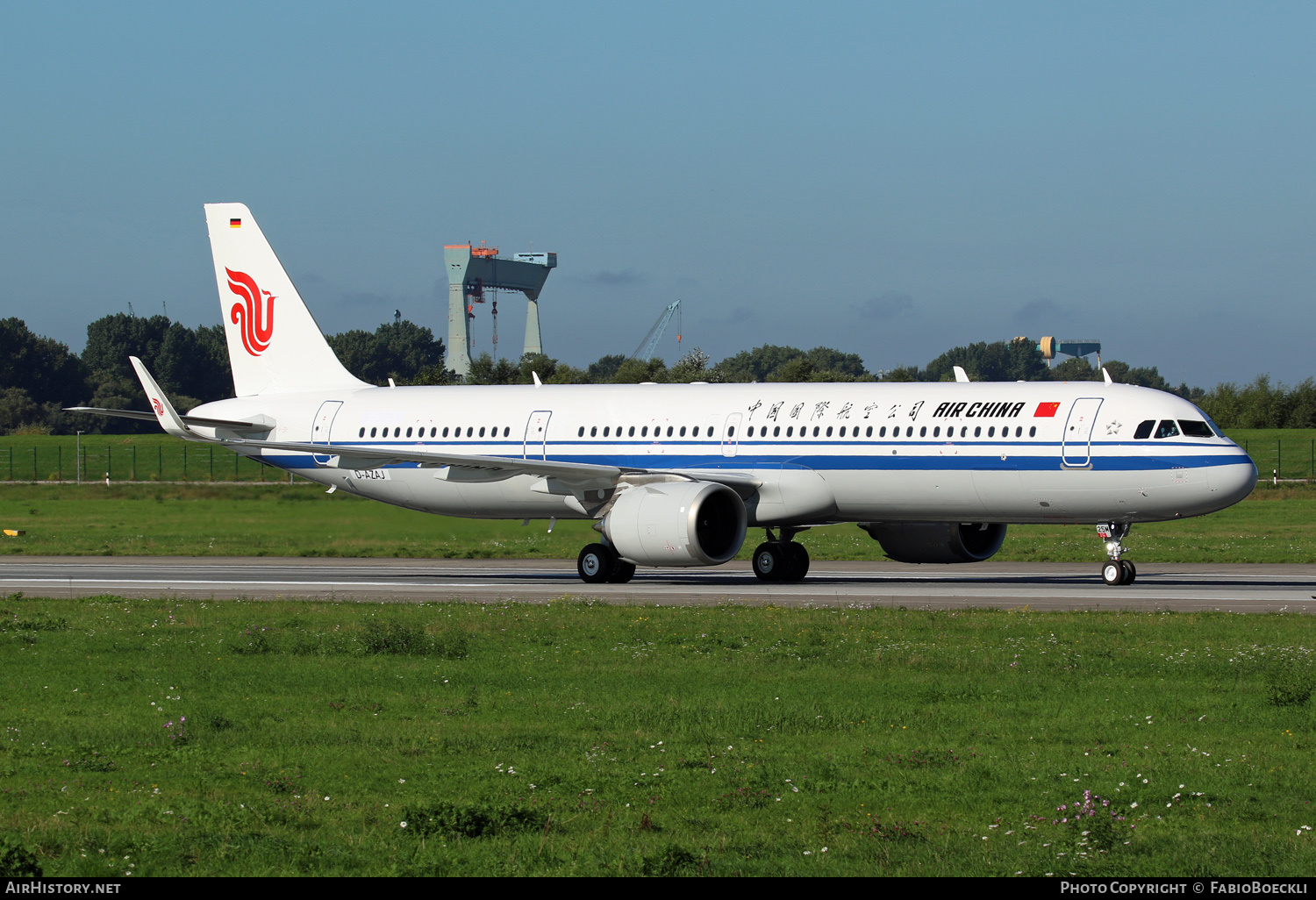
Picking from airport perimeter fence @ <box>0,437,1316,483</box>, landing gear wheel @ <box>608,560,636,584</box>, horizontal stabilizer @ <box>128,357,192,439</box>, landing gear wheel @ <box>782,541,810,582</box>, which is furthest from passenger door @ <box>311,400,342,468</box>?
airport perimeter fence @ <box>0,437,1316,483</box>

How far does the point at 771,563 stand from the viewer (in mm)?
31438

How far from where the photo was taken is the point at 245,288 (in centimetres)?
3859

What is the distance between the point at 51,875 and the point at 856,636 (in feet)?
40.6

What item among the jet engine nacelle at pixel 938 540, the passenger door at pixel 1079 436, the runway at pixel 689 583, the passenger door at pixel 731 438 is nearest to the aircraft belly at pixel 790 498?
the passenger door at pixel 731 438

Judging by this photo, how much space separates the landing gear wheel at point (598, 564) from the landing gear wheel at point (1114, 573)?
9.98 m

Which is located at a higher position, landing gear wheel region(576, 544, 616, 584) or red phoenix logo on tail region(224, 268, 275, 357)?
red phoenix logo on tail region(224, 268, 275, 357)

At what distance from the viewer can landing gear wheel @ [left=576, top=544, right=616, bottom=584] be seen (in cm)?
3111

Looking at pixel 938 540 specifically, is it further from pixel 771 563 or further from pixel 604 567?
pixel 604 567

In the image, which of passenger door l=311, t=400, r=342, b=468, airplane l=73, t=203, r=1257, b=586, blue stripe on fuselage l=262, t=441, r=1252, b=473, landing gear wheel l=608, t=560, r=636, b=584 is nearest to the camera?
blue stripe on fuselage l=262, t=441, r=1252, b=473

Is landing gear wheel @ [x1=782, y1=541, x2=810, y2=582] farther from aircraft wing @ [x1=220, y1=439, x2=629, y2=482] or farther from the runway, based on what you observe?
aircraft wing @ [x1=220, y1=439, x2=629, y2=482]

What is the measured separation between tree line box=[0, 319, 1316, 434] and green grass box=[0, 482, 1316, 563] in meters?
29.3

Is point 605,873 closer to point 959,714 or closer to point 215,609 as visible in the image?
point 959,714

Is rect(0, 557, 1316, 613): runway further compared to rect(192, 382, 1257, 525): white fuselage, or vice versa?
rect(192, 382, 1257, 525): white fuselage

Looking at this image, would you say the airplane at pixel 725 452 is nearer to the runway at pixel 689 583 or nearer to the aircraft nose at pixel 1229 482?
the aircraft nose at pixel 1229 482
